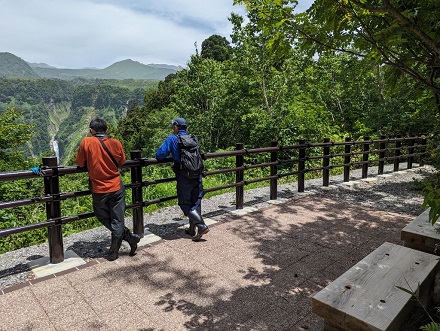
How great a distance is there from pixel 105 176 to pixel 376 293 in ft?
9.57

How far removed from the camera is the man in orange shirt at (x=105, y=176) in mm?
3562

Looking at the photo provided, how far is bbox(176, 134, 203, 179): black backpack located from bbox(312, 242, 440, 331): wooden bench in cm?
240

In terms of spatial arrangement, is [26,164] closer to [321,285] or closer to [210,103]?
[210,103]

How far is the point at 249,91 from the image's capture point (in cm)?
1598

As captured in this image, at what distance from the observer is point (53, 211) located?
3650 millimetres

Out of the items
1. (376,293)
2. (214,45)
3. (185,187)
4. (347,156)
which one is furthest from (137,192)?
(214,45)

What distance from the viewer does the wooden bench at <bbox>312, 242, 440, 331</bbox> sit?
198 centimetres

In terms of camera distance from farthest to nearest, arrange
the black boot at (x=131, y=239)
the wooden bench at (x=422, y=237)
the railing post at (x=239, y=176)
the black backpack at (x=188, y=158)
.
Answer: the railing post at (x=239, y=176) → the black backpack at (x=188, y=158) → the black boot at (x=131, y=239) → the wooden bench at (x=422, y=237)

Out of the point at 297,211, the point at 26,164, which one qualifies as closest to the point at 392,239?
the point at 297,211

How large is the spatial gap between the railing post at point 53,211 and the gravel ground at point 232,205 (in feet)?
0.98

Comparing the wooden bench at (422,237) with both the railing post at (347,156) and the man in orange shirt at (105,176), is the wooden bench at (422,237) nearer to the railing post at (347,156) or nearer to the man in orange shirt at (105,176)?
the man in orange shirt at (105,176)

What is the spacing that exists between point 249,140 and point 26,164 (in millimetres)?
10687

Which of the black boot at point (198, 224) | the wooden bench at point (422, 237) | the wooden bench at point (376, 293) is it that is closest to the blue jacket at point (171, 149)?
the black boot at point (198, 224)

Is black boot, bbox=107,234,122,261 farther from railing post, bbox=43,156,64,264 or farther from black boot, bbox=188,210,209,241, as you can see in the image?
black boot, bbox=188,210,209,241
